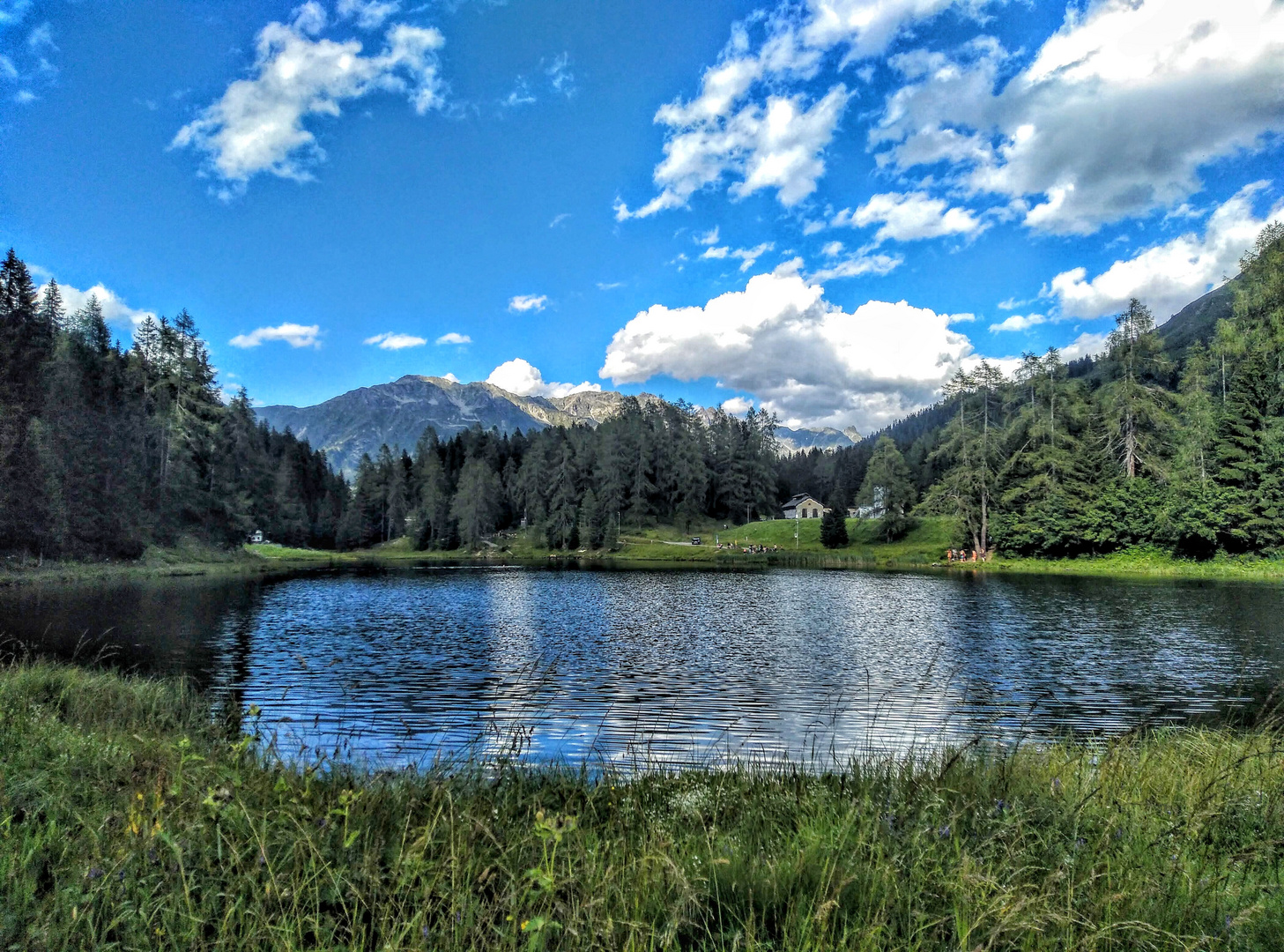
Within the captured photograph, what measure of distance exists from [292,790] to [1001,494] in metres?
98.0

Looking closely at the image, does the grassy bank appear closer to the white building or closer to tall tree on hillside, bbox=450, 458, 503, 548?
tall tree on hillside, bbox=450, 458, 503, 548

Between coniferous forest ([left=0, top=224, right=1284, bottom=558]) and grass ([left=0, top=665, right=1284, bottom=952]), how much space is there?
6799cm

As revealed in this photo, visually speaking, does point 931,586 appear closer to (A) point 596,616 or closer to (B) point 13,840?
(A) point 596,616

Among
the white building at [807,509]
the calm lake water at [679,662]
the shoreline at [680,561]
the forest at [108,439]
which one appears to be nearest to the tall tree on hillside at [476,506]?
the shoreline at [680,561]

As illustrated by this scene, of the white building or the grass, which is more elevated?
the white building

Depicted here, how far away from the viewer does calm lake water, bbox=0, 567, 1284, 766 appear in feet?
49.6

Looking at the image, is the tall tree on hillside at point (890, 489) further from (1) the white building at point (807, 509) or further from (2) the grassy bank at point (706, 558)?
(1) the white building at point (807, 509)

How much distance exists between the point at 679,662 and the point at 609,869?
864 inches

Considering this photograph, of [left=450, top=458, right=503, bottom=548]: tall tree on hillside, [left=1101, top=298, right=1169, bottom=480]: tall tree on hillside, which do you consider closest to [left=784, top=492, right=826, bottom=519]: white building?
[left=450, top=458, right=503, bottom=548]: tall tree on hillside

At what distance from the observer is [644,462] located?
142m

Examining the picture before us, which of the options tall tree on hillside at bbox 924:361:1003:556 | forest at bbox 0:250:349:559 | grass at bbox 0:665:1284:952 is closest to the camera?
grass at bbox 0:665:1284:952

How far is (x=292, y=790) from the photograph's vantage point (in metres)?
5.98

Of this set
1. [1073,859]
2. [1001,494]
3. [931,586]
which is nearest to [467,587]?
[931,586]

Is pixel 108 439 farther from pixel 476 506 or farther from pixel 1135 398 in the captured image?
pixel 1135 398
